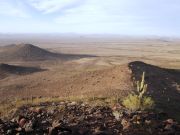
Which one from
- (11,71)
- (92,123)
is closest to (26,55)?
(11,71)

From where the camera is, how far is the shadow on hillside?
59.2ft

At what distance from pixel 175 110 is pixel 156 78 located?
8384mm

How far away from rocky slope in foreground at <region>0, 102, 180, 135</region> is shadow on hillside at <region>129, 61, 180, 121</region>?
386cm

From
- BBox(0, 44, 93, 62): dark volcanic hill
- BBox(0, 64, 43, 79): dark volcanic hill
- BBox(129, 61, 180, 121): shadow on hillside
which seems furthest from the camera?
BBox(0, 44, 93, 62): dark volcanic hill

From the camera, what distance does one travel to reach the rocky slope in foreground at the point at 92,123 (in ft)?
36.9

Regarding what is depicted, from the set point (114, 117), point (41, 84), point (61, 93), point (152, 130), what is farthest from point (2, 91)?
point (152, 130)

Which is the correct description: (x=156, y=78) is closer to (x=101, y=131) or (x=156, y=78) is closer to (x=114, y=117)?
(x=114, y=117)

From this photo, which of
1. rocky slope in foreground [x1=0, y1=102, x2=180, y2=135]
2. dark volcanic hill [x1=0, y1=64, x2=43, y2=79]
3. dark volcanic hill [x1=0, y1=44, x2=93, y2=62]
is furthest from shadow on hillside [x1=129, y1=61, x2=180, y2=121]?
dark volcanic hill [x1=0, y1=44, x2=93, y2=62]

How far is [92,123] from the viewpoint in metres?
12.2

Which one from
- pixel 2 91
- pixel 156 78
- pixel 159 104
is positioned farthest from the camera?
pixel 2 91

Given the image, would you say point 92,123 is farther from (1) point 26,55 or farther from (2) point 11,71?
(1) point 26,55

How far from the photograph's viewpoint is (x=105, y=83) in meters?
24.3

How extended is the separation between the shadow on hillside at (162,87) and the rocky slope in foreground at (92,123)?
3.86 m

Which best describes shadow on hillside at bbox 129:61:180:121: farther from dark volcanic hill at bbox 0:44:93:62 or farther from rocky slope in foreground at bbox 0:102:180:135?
dark volcanic hill at bbox 0:44:93:62
